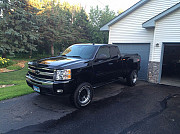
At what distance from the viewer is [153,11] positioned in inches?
399

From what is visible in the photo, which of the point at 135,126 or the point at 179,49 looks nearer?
the point at 135,126

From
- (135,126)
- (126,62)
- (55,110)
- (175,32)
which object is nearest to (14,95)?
(55,110)

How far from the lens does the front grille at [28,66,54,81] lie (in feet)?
14.7

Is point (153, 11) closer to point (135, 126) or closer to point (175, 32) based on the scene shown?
point (175, 32)

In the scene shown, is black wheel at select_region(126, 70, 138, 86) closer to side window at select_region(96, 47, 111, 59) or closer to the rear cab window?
the rear cab window

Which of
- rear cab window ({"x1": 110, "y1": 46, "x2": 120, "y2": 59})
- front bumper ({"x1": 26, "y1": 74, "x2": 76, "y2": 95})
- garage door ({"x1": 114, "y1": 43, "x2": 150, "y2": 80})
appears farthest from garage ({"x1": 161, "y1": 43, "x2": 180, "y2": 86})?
front bumper ({"x1": 26, "y1": 74, "x2": 76, "y2": 95})

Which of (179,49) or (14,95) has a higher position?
(179,49)

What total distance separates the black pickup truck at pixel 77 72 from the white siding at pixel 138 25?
421 centimetres

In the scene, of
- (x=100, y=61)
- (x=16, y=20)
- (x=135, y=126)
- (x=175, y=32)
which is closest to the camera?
(x=135, y=126)

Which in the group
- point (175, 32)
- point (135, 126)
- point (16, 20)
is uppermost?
point (16, 20)

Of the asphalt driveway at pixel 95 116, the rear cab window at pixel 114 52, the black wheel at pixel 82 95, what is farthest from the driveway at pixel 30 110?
the rear cab window at pixel 114 52

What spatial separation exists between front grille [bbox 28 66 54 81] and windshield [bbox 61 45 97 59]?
60.7 inches

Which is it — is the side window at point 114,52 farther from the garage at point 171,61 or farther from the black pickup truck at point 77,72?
the garage at point 171,61

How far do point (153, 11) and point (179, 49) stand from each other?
22.8 ft
